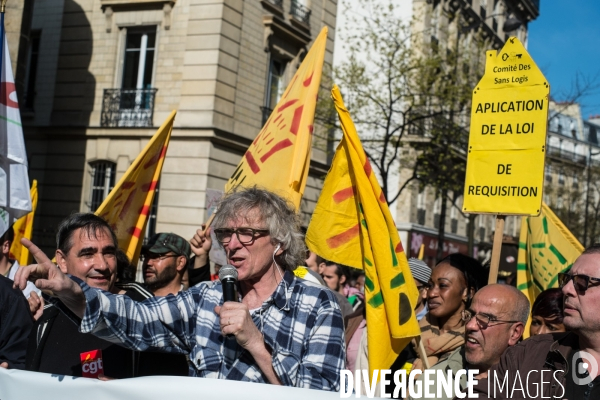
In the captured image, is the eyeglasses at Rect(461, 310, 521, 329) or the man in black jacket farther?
the eyeglasses at Rect(461, 310, 521, 329)

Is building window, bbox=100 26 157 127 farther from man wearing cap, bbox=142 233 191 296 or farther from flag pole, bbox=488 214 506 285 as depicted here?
flag pole, bbox=488 214 506 285

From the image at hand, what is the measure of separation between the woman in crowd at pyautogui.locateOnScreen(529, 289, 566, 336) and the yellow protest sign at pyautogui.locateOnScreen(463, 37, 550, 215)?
53cm

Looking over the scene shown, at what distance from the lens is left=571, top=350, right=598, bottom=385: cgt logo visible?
115 inches

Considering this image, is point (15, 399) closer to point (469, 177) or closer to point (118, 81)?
point (469, 177)

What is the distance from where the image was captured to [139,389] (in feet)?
9.81

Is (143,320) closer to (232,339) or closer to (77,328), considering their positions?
(232,339)

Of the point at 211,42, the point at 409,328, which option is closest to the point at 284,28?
the point at 211,42

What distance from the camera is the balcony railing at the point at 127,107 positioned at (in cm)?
1972

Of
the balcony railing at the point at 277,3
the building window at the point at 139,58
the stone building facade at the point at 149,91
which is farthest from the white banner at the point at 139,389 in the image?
the balcony railing at the point at 277,3

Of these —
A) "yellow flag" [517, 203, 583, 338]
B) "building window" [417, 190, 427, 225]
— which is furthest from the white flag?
"building window" [417, 190, 427, 225]

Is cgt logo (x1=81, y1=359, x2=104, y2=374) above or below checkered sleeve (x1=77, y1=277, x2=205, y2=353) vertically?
below

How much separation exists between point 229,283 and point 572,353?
4.55ft

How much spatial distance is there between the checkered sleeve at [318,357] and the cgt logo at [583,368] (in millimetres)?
902

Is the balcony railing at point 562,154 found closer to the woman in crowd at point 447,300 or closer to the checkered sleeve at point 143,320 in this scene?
the woman in crowd at point 447,300
